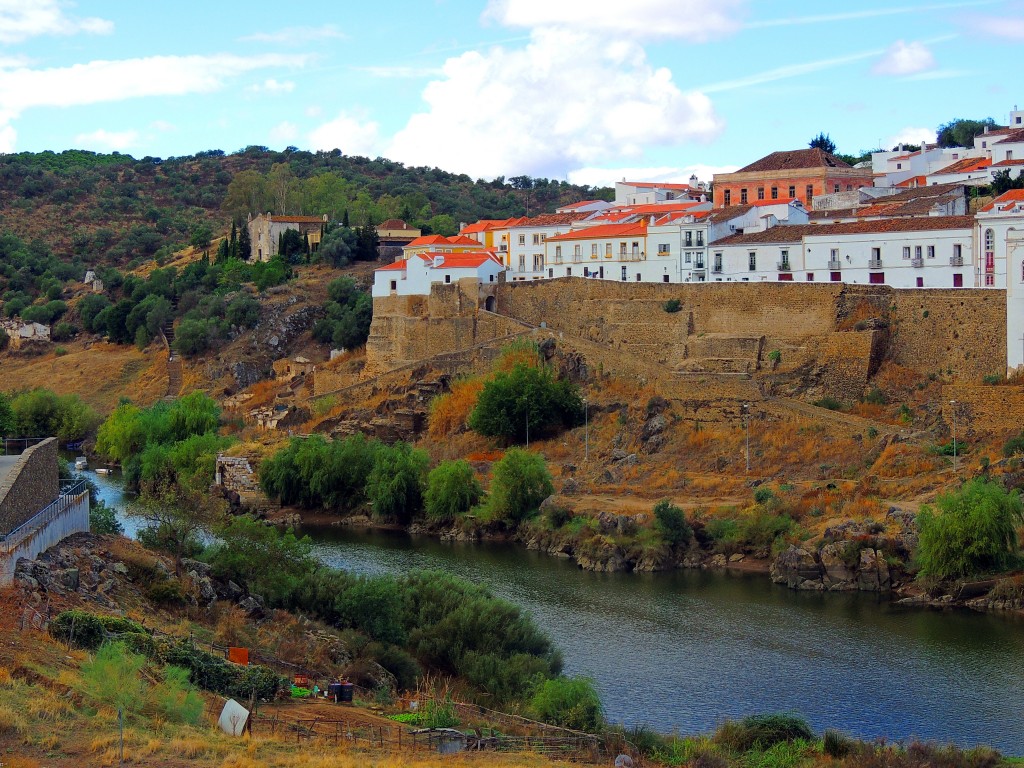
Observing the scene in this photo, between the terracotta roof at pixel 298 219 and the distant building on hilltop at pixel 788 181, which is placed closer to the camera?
the distant building on hilltop at pixel 788 181

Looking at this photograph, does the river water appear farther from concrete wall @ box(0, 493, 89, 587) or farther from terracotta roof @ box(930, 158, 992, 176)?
terracotta roof @ box(930, 158, 992, 176)

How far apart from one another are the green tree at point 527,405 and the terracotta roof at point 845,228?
312 inches

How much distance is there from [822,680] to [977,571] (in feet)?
28.2

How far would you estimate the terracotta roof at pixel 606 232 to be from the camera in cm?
5650

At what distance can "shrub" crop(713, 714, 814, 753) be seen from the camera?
24703 mm

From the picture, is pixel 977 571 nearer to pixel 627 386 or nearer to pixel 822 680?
pixel 822 680

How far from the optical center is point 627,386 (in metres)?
51.5

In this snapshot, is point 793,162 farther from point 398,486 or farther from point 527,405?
point 398,486

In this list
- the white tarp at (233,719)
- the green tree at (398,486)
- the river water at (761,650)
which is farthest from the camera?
the green tree at (398,486)

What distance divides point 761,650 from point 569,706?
30.5 ft

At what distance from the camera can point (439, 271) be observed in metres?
59.6

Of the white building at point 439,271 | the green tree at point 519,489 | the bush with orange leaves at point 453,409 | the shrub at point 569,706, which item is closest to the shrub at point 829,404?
the green tree at point 519,489

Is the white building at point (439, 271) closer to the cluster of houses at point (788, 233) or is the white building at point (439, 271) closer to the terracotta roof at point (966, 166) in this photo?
the cluster of houses at point (788, 233)

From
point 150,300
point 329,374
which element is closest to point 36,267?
point 150,300
